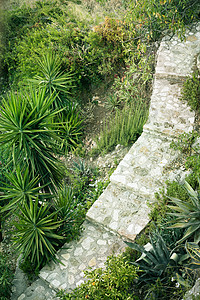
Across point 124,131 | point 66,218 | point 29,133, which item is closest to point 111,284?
point 66,218

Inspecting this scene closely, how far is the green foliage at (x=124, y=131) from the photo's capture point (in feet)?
19.0

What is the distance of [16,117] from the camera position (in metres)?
4.00

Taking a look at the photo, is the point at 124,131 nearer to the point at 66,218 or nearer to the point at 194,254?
the point at 66,218

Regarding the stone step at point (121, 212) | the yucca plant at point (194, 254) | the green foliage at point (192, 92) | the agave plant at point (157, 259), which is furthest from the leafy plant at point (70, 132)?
the yucca plant at point (194, 254)

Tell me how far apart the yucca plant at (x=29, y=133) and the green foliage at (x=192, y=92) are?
9.09 ft

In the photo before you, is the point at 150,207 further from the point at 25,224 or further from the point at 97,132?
the point at 97,132

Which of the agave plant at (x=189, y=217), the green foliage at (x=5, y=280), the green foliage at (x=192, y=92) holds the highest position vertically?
the green foliage at (x=192, y=92)

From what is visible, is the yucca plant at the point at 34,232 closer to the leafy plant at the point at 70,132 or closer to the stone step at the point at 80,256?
the stone step at the point at 80,256

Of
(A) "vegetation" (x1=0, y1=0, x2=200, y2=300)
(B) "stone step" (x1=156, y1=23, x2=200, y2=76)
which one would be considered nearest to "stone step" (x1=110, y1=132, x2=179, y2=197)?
(A) "vegetation" (x1=0, y1=0, x2=200, y2=300)

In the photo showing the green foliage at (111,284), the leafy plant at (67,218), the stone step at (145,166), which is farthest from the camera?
the stone step at (145,166)

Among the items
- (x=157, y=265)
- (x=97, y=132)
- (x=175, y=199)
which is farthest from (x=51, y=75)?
(x=157, y=265)

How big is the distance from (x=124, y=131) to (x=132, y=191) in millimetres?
1514

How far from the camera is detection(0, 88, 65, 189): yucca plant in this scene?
4.00 meters

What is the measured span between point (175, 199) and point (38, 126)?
2114 mm
